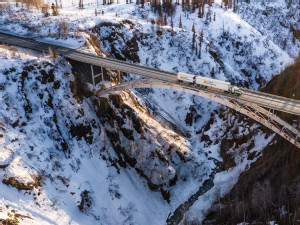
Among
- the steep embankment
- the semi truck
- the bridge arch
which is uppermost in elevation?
the semi truck

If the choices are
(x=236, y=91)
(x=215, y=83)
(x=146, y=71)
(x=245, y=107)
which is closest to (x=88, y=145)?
(x=146, y=71)

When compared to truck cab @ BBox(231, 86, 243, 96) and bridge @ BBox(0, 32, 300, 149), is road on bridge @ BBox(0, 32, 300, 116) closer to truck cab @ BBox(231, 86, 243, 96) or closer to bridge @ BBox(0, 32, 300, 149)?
bridge @ BBox(0, 32, 300, 149)

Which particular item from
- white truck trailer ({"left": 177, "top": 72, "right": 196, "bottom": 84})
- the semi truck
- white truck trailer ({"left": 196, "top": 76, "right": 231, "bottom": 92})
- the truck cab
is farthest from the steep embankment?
white truck trailer ({"left": 177, "top": 72, "right": 196, "bottom": 84})

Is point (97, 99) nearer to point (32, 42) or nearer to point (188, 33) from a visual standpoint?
point (32, 42)

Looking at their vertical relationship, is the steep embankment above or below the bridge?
below

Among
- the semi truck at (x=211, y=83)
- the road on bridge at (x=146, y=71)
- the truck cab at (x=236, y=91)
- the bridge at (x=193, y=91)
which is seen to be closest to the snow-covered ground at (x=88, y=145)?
the road on bridge at (x=146, y=71)

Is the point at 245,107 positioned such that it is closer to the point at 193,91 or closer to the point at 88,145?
the point at 193,91

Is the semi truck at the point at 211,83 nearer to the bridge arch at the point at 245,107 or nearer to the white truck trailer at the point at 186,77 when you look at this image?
the white truck trailer at the point at 186,77
